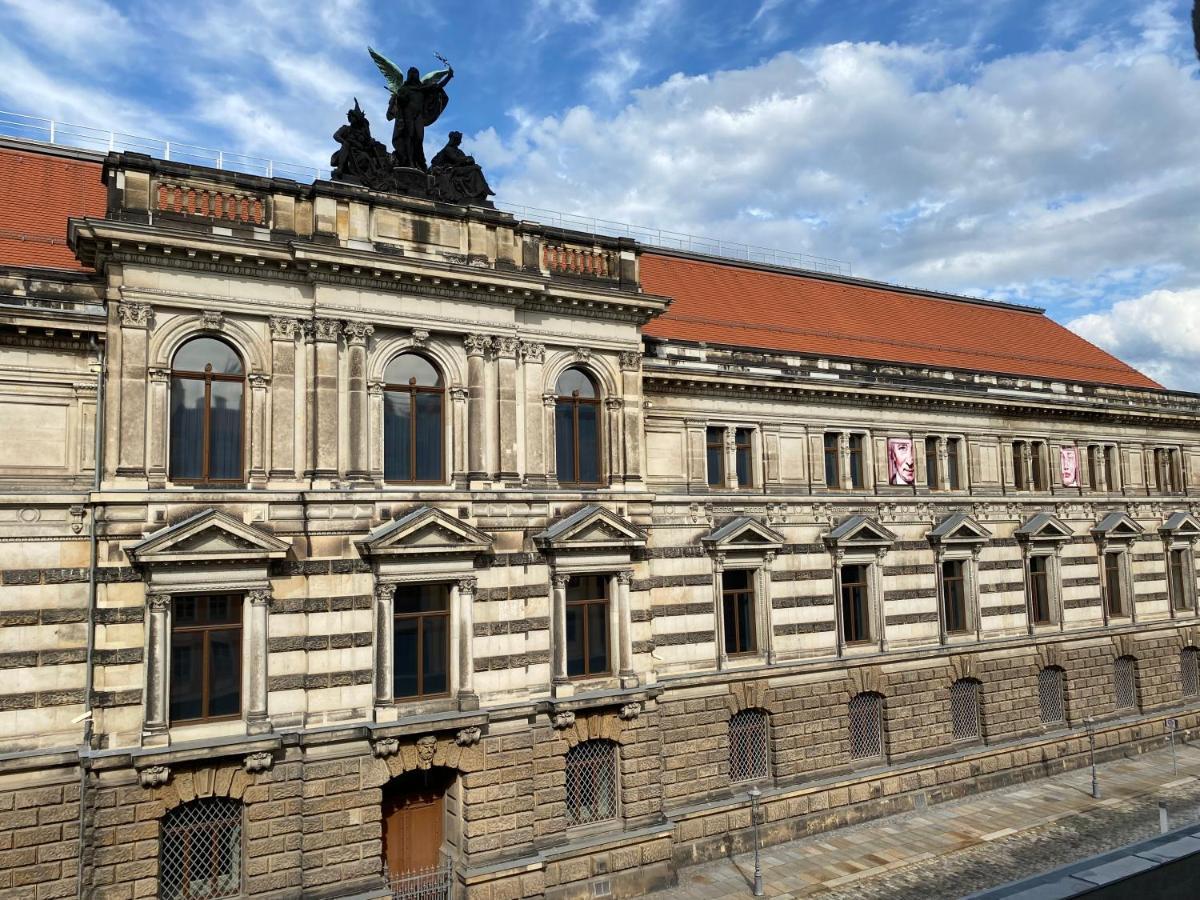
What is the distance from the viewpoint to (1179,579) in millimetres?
39094

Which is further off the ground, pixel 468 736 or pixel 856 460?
pixel 856 460

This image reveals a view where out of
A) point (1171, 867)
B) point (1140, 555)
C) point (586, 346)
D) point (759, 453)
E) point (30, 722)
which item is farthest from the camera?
point (1140, 555)

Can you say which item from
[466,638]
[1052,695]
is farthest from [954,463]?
[466,638]

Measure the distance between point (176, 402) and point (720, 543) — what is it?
16033 millimetres

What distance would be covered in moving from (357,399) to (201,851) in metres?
10.7

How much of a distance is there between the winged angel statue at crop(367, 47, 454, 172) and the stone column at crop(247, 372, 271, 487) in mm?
7339

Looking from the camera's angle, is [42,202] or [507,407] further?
[42,202]

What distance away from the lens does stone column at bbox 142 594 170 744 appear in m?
18.2

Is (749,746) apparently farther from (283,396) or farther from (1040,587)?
(283,396)

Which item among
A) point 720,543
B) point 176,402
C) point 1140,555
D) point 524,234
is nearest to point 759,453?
point 720,543

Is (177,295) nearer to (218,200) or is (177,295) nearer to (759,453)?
(218,200)

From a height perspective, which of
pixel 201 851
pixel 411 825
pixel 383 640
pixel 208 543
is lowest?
pixel 411 825

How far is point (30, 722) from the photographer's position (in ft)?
58.5

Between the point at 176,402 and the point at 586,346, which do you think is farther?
the point at 586,346
